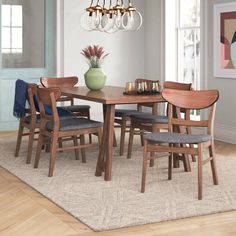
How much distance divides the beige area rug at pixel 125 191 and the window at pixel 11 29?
2.59m

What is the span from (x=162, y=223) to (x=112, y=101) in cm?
148

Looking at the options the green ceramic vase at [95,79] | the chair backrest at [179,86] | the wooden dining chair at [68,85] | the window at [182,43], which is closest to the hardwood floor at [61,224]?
the green ceramic vase at [95,79]

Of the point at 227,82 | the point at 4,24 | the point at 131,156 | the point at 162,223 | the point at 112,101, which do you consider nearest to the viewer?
the point at 162,223

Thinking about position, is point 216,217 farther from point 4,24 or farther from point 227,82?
point 4,24

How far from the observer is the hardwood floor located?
367cm

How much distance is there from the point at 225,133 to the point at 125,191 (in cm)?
300

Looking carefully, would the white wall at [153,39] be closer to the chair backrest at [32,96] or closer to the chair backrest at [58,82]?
the chair backrest at [58,82]

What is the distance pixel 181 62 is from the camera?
8.70m

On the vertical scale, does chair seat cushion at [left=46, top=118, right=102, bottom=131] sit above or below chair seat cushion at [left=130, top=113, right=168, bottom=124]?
below

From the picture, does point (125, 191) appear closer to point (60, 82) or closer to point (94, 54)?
Result: point (94, 54)

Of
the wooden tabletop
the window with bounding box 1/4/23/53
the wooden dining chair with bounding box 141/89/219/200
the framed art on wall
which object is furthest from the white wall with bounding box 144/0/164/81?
the wooden dining chair with bounding box 141/89/219/200

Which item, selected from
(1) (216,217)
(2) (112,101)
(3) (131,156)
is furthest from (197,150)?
(3) (131,156)

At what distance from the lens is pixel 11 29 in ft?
27.2

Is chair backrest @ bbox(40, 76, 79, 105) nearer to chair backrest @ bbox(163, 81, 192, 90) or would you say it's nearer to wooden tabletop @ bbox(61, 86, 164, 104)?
wooden tabletop @ bbox(61, 86, 164, 104)
